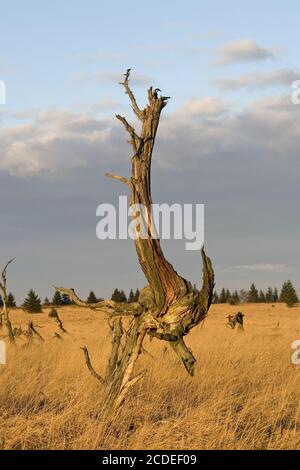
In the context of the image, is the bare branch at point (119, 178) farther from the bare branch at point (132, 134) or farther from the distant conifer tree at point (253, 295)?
the distant conifer tree at point (253, 295)

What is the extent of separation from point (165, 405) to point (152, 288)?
2.30 m

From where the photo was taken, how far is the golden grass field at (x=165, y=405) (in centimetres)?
714

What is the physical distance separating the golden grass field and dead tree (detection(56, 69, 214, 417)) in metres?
0.70

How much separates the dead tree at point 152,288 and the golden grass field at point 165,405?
70 centimetres

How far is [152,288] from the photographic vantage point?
7891mm

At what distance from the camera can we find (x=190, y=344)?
18.4 metres

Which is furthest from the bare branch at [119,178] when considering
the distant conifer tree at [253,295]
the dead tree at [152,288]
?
the distant conifer tree at [253,295]

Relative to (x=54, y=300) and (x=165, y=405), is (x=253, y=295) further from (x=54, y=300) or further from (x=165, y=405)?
(x=165, y=405)

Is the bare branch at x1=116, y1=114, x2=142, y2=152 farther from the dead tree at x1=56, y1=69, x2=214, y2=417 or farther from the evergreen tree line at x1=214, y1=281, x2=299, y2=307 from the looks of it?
the evergreen tree line at x1=214, y1=281, x2=299, y2=307

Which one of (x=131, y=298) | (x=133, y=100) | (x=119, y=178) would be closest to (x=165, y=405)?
(x=119, y=178)

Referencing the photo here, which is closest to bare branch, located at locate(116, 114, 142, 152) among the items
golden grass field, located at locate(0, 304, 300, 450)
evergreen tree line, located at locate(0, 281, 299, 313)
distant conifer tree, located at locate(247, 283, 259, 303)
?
golden grass field, located at locate(0, 304, 300, 450)

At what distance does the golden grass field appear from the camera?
7141 mm

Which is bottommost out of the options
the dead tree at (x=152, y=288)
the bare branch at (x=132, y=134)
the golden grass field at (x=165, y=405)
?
the golden grass field at (x=165, y=405)
